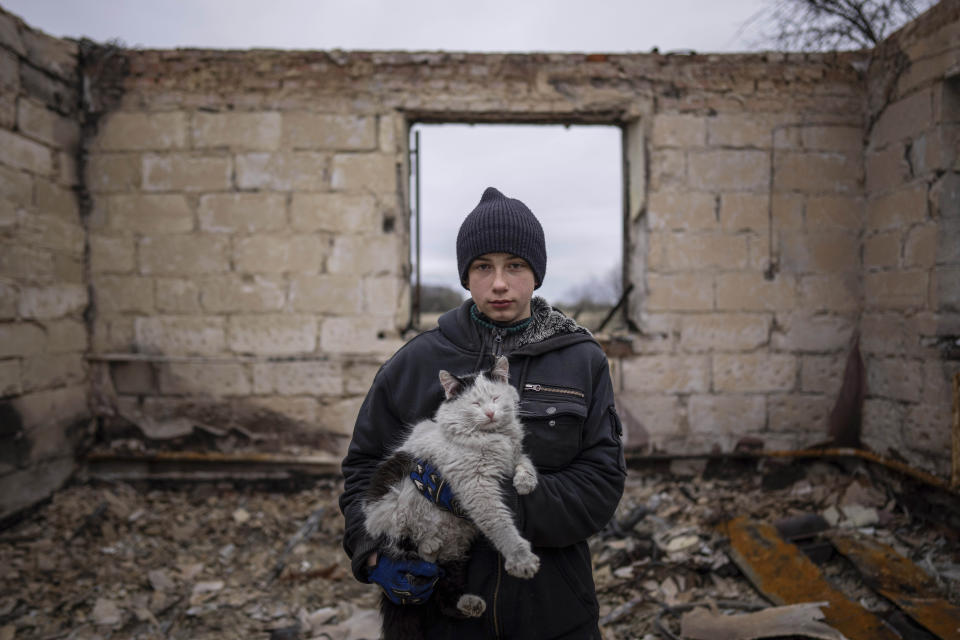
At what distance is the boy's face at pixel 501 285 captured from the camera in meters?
1.68

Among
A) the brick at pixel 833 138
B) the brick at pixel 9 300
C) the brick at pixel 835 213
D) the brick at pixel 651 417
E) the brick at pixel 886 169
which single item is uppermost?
the brick at pixel 833 138

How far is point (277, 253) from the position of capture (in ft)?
16.2

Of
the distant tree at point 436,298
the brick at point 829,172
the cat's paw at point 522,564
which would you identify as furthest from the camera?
the distant tree at point 436,298

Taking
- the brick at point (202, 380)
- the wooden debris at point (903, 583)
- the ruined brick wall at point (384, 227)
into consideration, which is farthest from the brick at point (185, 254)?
the wooden debris at point (903, 583)

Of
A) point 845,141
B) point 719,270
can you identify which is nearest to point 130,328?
point 719,270

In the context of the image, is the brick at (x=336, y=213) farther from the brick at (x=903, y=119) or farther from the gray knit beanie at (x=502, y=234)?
the brick at (x=903, y=119)

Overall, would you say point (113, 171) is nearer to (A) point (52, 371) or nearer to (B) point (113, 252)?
(B) point (113, 252)

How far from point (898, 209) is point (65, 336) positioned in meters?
7.51

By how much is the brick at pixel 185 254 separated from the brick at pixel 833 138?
18.5 feet

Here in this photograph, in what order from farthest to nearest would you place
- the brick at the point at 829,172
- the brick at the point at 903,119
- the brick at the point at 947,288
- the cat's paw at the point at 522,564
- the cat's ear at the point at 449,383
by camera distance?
1. the brick at the point at 829,172
2. the brick at the point at 903,119
3. the brick at the point at 947,288
4. the cat's ear at the point at 449,383
5. the cat's paw at the point at 522,564

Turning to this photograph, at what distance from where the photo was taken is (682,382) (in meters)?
4.95

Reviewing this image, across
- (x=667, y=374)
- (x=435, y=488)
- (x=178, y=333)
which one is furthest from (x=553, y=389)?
(x=178, y=333)

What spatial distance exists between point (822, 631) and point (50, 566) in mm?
5245

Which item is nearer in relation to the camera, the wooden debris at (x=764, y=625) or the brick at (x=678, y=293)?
the wooden debris at (x=764, y=625)
